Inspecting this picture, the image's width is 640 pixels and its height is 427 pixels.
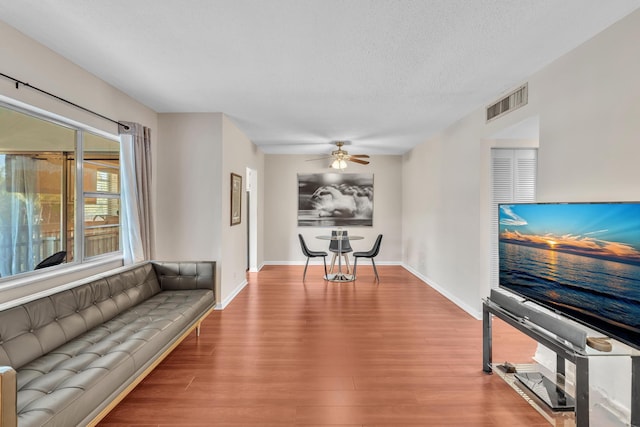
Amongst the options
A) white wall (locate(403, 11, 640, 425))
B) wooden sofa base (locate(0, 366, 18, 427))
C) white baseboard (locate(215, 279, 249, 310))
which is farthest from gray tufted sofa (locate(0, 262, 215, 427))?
white wall (locate(403, 11, 640, 425))

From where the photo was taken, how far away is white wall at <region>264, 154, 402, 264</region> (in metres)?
7.36

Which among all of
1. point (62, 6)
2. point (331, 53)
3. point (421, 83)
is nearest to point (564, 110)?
point (421, 83)

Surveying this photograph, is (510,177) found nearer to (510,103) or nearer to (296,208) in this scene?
(510,103)

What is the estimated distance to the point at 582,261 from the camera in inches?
76.1

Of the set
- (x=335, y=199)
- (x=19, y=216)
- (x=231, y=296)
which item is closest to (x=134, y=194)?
(x=19, y=216)

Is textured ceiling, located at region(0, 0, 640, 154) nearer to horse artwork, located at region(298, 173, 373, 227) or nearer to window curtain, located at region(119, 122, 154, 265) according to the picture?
window curtain, located at region(119, 122, 154, 265)

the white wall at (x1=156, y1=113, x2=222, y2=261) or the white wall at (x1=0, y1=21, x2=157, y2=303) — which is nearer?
the white wall at (x1=0, y1=21, x2=157, y2=303)

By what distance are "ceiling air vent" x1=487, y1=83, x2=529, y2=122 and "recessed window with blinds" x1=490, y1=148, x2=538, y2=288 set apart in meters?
0.54

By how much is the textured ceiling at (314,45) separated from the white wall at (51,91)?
0.09 metres

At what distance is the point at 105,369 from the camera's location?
5.96ft

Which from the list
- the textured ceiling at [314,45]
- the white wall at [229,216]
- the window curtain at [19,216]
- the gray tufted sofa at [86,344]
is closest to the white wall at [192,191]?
the white wall at [229,216]

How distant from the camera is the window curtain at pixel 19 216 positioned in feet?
7.64

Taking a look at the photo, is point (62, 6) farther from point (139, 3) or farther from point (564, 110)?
point (564, 110)

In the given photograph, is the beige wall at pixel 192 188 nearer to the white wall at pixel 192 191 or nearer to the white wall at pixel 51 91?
the white wall at pixel 192 191
